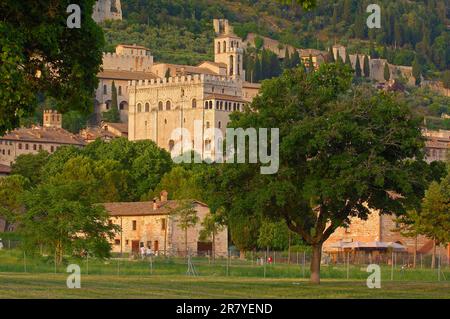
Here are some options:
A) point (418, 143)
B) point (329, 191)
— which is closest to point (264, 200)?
point (329, 191)

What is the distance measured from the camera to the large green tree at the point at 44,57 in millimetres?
30500

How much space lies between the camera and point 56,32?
31.5m

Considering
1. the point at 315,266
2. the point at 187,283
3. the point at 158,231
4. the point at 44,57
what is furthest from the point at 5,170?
the point at 44,57

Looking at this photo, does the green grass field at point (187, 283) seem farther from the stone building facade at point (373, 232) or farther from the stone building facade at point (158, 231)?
the stone building facade at point (158, 231)

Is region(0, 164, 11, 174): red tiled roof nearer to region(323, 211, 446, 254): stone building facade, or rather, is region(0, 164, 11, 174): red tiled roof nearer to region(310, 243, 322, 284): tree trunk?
region(323, 211, 446, 254): stone building facade

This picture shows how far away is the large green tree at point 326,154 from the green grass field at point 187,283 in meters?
2.90

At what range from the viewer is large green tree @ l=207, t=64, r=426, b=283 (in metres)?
48.8

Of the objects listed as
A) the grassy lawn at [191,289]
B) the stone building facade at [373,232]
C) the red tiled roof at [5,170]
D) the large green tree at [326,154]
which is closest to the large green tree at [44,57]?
the grassy lawn at [191,289]

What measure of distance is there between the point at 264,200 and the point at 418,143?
18.8 feet

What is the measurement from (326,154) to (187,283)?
6569 millimetres

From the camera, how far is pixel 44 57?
3272cm

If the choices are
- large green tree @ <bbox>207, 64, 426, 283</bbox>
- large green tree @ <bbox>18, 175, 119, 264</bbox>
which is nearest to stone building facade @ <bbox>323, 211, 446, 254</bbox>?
large green tree @ <bbox>18, 175, 119, 264</bbox>

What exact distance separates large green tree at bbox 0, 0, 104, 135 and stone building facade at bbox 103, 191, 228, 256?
64.1 metres
